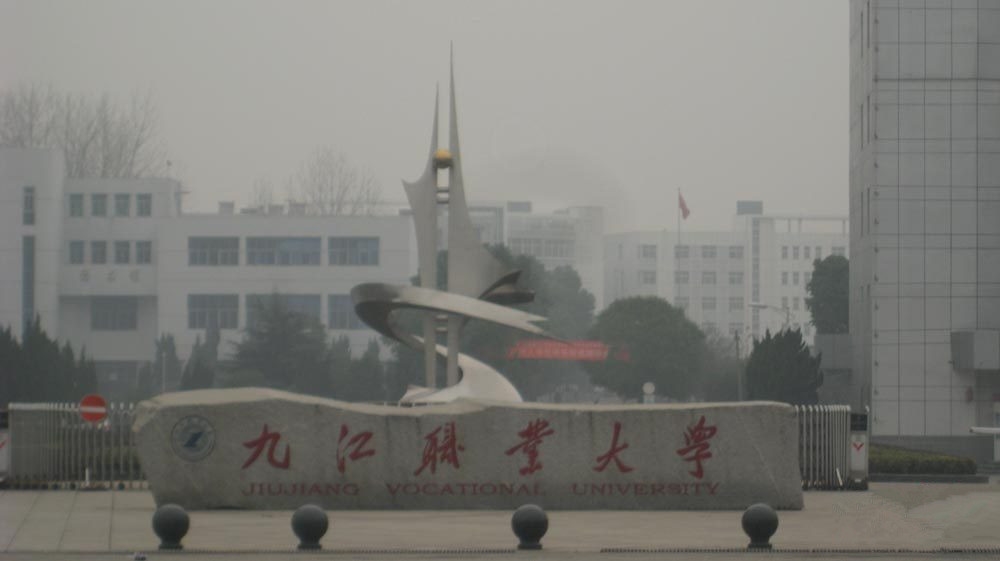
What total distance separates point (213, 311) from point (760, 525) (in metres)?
87.2

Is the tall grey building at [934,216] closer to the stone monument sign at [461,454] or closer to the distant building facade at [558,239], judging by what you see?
the stone monument sign at [461,454]

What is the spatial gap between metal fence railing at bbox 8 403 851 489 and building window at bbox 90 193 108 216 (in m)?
72.8

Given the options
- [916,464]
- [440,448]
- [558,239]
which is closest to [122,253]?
[558,239]

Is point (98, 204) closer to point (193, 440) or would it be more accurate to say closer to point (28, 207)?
point (28, 207)

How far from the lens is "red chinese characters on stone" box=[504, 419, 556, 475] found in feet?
86.8

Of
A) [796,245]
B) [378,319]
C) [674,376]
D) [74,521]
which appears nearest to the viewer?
[74,521]

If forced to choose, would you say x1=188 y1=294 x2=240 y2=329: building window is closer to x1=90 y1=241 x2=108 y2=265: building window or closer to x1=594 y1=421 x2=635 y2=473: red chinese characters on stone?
x1=90 y1=241 x2=108 y2=265: building window

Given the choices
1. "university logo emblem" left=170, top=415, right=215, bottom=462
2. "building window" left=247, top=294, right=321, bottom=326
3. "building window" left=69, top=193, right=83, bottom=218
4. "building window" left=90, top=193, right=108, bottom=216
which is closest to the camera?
"university logo emblem" left=170, top=415, right=215, bottom=462

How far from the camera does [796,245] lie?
160m

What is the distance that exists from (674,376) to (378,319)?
199 ft

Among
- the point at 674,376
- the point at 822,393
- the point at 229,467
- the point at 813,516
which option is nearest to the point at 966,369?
the point at 822,393

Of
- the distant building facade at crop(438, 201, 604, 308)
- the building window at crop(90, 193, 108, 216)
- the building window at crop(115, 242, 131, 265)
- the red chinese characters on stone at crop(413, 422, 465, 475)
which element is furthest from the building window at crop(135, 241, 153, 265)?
the red chinese characters on stone at crop(413, 422, 465, 475)

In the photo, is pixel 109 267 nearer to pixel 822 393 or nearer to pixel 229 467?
pixel 822 393

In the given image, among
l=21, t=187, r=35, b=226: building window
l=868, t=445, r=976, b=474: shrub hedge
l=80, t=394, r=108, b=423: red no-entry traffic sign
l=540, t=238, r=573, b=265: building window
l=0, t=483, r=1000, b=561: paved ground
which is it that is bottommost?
l=868, t=445, r=976, b=474: shrub hedge
